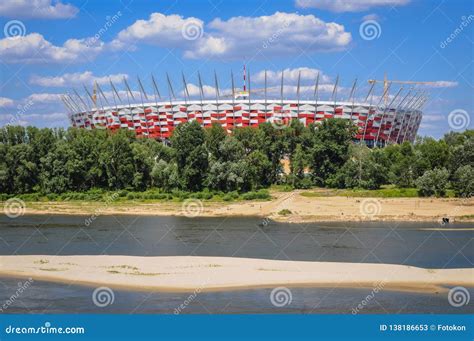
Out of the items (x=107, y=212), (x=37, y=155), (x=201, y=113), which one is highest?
(x=201, y=113)

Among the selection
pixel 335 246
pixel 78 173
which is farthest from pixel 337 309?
pixel 78 173

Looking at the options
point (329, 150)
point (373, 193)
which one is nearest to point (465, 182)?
point (373, 193)

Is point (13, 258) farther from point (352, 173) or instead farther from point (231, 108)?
point (231, 108)

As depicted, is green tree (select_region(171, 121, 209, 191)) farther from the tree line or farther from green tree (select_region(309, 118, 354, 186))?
green tree (select_region(309, 118, 354, 186))

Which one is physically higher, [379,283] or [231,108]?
[231,108]

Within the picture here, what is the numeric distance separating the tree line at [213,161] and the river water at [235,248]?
10.3 meters

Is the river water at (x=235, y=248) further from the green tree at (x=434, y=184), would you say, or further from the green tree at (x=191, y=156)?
the green tree at (x=434, y=184)

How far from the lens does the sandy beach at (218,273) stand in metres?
22.3

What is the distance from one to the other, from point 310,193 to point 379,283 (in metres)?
27.7

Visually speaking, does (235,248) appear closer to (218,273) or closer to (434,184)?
(218,273)

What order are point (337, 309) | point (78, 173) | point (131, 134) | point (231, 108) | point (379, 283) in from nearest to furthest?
point (337, 309)
point (379, 283)
point (78, 173)
point (131, 134)
point (231, 108)

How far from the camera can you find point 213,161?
52.6 metres

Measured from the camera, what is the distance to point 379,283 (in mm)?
22516

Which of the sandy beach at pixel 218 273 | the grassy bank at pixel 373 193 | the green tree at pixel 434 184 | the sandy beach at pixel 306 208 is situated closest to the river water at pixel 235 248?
the sandy beach at pixel 218 273
